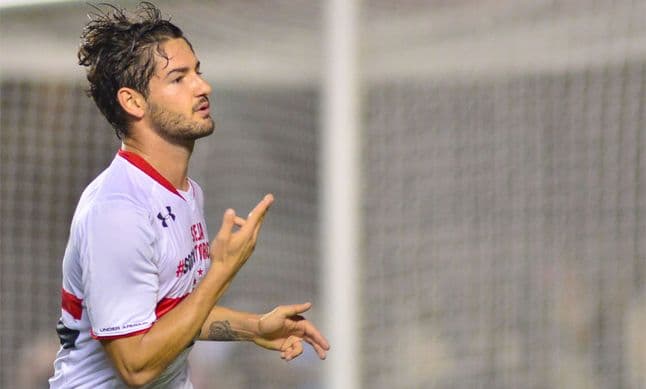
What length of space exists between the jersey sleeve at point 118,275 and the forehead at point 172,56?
41cm

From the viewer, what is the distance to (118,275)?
279cm

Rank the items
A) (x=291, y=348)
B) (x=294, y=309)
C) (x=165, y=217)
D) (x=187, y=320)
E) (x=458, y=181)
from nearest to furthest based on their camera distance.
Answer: (x=187, y=320) → (x=165, y=217) → (x=294, y=309) → (x=291, y=348) → (x=458, y=181)

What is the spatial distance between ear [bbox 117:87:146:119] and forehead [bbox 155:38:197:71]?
8cm

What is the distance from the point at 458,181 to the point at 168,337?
7.56 feet

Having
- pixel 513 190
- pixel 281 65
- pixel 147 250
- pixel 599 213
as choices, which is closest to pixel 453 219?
pixel 513 190

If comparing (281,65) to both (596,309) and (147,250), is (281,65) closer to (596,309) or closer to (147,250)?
(596,309)

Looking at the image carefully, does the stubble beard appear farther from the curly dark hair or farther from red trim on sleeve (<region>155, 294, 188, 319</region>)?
red trim on sleeve (<region>155, 294, 188, 319</region>)

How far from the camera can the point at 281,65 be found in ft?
17.2

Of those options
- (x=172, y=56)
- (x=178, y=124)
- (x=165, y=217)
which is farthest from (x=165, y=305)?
(x=172, y=56)

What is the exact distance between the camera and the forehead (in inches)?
119

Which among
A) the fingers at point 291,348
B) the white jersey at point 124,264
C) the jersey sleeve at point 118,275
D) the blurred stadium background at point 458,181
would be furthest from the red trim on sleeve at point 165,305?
the blurred stadium background at point 458,181

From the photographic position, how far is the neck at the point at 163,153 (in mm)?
3059

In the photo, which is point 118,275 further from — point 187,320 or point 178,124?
point 178,124

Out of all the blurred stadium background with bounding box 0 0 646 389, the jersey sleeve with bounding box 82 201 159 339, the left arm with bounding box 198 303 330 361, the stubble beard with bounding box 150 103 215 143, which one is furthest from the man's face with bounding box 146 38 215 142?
the blurred stadium background with bounding box 0 0 646 389
